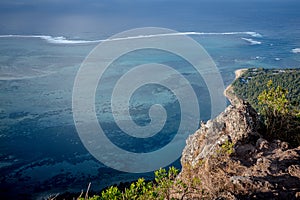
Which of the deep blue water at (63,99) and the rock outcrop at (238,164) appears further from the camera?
the deep blue water at (63,99)

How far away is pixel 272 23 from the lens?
86.2 m

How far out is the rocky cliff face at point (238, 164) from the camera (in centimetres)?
559

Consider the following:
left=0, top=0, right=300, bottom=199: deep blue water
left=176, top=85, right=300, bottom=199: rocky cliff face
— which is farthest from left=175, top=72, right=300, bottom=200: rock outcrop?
left=0, top=0, right=300, bottom=199: deep blue water

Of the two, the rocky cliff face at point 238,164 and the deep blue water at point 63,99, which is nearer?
the rocky cliff face at point 238,164

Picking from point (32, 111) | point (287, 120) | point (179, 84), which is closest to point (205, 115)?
point (179, 84)

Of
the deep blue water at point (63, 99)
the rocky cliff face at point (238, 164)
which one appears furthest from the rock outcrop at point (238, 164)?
the deep blue water at point (63, 99)

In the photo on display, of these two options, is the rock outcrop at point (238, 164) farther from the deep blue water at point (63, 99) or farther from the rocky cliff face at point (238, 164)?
the deep blue water at point (63, 99)

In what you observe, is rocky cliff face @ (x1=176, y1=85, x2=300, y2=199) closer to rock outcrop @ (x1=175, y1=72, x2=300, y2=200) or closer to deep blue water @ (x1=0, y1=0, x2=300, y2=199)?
rock outcrop @ (x1=175, y1=72, x2=300, y2=200)

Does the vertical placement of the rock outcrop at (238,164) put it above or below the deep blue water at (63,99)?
above

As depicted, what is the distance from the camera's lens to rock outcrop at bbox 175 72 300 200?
5.59m

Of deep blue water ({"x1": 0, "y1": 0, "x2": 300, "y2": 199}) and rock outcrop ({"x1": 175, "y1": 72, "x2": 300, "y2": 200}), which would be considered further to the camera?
deep blue water ({"x1": 0, "y1": 0, "x2": 300, "y2": 199})

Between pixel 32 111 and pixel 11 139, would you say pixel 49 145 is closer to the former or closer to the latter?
pixel 11 139

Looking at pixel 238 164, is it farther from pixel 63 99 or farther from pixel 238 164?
pixel 63 99

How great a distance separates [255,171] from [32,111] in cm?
2528
